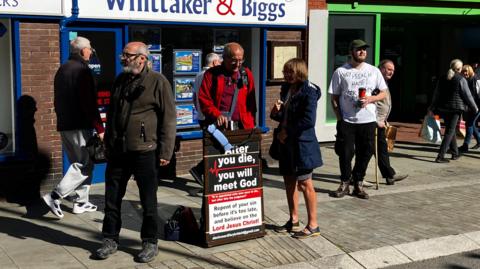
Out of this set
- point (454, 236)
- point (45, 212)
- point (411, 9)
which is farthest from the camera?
point (411, 9)

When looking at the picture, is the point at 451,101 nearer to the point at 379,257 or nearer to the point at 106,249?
the point at 379,257

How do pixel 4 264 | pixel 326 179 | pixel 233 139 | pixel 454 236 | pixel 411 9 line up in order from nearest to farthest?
pixel 4 264
pixel 233 139
pixel 454 236
pixel 326 179
pixel 411 9

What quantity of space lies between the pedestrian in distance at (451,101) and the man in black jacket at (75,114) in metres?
6.03

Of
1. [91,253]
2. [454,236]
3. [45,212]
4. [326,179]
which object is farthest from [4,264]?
[326,179]

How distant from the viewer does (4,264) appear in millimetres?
5547

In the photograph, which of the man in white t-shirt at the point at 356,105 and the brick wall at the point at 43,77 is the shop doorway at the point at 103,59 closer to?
the brick wall at the point at 43,77

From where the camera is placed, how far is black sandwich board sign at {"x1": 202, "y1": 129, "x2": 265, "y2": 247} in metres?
6.04

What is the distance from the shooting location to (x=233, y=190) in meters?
6.20

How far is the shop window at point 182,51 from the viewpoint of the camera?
9086 mm

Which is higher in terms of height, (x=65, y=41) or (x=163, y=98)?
(x=65, y=41)

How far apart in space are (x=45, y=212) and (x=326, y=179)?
3.86m

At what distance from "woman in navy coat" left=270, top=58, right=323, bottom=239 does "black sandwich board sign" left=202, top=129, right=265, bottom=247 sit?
0.30 meters

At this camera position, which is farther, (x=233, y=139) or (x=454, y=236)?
(x=454, y=236)

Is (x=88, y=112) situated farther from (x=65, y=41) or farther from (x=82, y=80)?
(x=65, y=41)
